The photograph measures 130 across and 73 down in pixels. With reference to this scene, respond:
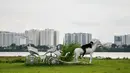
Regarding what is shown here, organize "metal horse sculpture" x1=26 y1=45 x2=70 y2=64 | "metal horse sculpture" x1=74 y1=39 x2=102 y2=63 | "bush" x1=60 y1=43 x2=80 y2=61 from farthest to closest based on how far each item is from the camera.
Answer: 1. "bush" x1=60 y1=43 x2=80 y2=61
2. "metal horse sculpture" x1=74 y1=39 x2=102 y2=63
3. "metal horse sculpture" x1=26 y1=45 x2=70 y2=64

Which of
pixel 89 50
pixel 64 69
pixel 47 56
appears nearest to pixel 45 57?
pixel 47 56

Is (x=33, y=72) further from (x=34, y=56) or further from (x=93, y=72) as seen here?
(x=34, y=56)

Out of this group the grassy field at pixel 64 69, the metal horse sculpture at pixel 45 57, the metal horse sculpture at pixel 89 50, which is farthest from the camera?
the metal horse sculpture at pixel 89 50

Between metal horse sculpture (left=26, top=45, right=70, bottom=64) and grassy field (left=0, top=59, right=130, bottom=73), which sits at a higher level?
metal horse sculpture (left=26, top=45, right=70, bottom=64)

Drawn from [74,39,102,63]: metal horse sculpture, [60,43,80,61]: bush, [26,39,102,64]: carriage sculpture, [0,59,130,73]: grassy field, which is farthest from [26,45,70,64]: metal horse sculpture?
[0,59,130,73]: grassy field

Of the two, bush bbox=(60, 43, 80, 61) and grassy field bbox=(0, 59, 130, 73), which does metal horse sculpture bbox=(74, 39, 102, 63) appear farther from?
grassy field bbox=(0, 59, 130, 73)

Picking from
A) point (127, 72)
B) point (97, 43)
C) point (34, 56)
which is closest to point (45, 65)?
point (34, 56)

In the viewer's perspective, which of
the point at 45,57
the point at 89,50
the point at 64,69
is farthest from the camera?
the point at 89,50

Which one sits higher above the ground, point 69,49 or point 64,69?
point 69,49

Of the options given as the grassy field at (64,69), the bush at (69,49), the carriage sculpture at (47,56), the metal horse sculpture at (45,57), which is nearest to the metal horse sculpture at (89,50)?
the carriage sculpture at (47,56)

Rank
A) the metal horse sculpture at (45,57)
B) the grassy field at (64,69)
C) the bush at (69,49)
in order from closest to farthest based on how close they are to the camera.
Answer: the grassy field at (64,69)
the metal horse sculpture at (45,57)
the bush at (69,49)

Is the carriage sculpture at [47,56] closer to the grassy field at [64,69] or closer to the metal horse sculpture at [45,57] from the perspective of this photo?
the metal horse sculpture at [45,57]

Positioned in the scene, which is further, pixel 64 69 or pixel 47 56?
pixel 47 56

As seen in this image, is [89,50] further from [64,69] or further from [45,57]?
[64,69]
